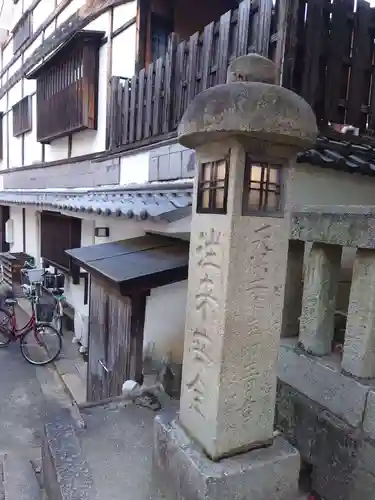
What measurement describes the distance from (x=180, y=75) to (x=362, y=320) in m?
4.88

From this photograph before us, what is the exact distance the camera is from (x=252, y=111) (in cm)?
199

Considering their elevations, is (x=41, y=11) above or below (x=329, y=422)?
above

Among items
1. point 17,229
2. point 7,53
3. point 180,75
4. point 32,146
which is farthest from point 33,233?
point 180,75

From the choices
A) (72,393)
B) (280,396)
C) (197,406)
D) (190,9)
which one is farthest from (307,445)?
(190,9)

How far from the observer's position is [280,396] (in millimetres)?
3123

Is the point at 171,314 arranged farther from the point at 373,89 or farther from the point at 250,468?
the point at 373,89

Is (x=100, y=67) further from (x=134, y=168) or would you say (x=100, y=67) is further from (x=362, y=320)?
(x=362, y=320)

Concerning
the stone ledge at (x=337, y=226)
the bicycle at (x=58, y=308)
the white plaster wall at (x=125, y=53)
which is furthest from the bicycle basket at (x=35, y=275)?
the stone ledge at (x=337, y=226)

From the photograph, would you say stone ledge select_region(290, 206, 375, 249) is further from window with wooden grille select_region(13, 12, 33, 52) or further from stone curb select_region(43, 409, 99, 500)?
window with wooden grille select_region(13, 12, 33, 52)

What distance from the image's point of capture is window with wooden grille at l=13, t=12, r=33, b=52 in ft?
47.8

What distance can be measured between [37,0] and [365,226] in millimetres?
15904

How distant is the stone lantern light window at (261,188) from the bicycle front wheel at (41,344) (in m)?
8.45

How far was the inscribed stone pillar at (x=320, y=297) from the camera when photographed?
269 centimetres

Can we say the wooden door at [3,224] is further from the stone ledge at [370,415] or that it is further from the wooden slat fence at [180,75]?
the stone ledge at [370,415]
